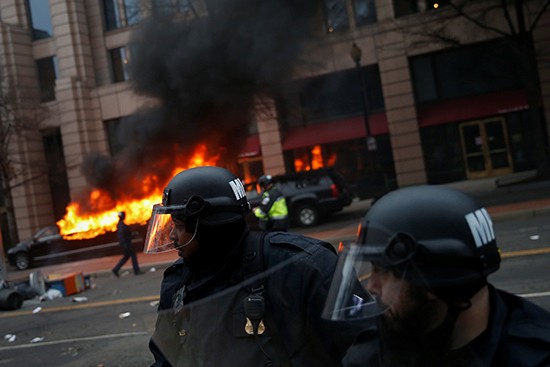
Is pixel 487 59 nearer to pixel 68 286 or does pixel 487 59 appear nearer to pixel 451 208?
pixel 68 286

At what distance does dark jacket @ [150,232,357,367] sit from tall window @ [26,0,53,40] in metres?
27.3

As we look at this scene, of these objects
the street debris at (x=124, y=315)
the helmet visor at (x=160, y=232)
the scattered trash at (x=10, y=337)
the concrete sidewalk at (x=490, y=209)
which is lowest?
the scattered trash at (x=10, y=337)

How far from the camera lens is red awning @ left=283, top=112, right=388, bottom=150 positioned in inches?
834

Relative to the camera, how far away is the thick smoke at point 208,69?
1542 cm

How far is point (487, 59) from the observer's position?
67.3 feet

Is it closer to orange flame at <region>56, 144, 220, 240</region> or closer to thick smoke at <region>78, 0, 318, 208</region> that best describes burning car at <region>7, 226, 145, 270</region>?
orange flame at <region>56, 144, 220, 240</region>

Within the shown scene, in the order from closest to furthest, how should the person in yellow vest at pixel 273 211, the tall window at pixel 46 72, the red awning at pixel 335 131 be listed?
the person in yellow vest at pixel 273 211, the red awning at pixel 335 131, the tall window at pixel 46 72

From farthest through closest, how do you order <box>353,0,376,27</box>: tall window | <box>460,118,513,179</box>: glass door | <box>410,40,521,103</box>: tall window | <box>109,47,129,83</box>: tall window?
1. <box>109,47,129,83</box>: tall window
2. <box>460,118,513,179</box>: glass door
3. <box>410,40,521,103</box>: tall window
4. <box>353,0,376,27</box>: tall window

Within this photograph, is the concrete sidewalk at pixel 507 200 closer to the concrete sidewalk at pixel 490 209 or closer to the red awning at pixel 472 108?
the concrete sidewalk at pixel 490 209

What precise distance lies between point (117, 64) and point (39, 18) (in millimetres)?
4564

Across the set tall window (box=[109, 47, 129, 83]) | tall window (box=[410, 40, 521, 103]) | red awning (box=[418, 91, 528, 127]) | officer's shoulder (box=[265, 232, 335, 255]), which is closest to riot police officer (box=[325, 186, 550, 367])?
officer's shoulder (box=[265, 232, 335, 255])

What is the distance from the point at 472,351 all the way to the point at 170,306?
119cm

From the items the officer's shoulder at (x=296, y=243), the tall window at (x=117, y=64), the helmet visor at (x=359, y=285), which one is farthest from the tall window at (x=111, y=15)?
the helmet visor at (x=359, y=285)

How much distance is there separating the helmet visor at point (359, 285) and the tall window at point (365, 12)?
1916 cm
